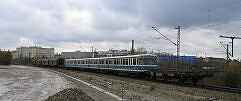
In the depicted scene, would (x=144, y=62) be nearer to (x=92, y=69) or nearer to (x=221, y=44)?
(x=221, y=44)

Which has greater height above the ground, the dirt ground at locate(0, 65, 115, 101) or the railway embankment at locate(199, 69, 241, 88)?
the railway embankment at locate(199, 69, 241, 88)

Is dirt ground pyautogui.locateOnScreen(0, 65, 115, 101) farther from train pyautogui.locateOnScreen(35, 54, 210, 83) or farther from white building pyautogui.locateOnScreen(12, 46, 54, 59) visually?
white building pyautogui.locateOnScreen(12, 46, 54, 59)

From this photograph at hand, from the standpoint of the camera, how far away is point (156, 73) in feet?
72.1

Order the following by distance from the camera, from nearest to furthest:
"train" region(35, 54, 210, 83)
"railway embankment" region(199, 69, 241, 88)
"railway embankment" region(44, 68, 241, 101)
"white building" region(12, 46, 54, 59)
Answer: "railway embankment" region(44, 68, 241, 101) < "railway embankment" region(199, 69, 241, 88) < "train" region(35, 54, 210, 83) < "white building" region(12, 46, 54, 59)

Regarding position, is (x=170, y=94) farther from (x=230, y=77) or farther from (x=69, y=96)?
(x=230, y=77)

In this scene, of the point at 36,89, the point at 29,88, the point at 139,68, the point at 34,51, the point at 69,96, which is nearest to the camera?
the point at 69,96

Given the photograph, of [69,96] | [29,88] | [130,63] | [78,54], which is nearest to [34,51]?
[78,54]

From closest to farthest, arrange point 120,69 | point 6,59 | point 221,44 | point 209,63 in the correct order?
point 120,69 < point 209,63 < point 221,44 < point 6,59

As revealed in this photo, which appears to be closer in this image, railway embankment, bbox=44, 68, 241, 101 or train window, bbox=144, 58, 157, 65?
railway embankment, bbox=44, 68, 241, 101

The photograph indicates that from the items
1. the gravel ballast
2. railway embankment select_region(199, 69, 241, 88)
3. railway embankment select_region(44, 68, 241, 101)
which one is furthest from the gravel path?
railway embankment select_region(199, 69, 241, 88)

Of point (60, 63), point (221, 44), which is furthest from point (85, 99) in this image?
point (60, 63)

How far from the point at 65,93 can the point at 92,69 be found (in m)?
31.3

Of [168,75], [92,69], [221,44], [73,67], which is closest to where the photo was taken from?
[168,75]

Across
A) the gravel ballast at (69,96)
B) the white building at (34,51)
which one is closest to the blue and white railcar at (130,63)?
the gravel ballast at (69,96)
